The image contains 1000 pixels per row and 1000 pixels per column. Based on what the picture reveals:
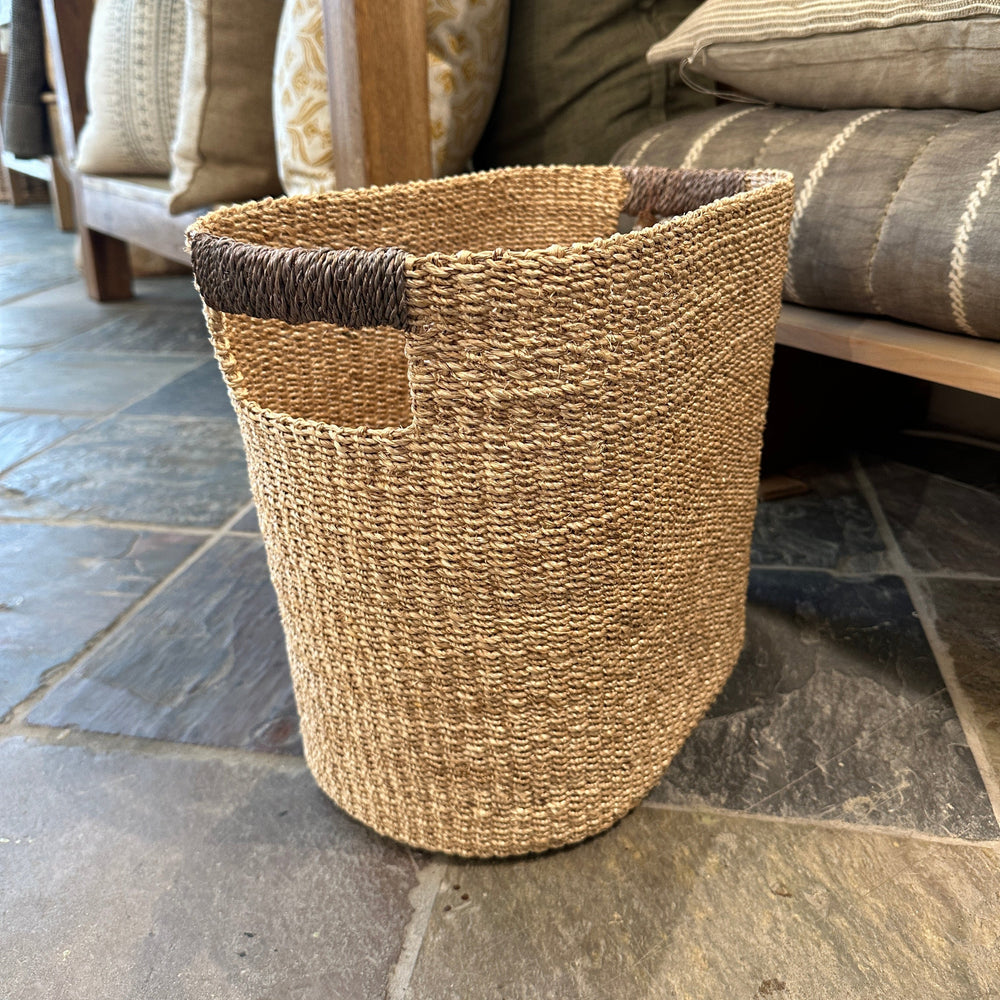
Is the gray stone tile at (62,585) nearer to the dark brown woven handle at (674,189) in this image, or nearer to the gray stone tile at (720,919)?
the gray stone tile at (720,919)

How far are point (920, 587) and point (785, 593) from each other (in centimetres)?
16

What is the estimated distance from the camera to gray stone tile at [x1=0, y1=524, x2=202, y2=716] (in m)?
1.02

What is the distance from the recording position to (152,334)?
7.52ft

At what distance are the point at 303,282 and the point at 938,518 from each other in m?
1.00

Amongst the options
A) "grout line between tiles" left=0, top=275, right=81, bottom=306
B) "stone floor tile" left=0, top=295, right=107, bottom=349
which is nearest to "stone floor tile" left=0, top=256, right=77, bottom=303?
"grout line between tiles" left=0, top=275, right=81, bottom=306

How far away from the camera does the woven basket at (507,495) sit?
56cm

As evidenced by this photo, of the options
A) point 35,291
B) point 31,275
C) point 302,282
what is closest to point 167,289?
point 35,291

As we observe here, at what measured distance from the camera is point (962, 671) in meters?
0.93

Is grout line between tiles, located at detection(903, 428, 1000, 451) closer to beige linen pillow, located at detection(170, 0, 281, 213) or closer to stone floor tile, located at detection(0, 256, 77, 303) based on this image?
beige linen pillow, located at detection(170, 0, 281, 213)

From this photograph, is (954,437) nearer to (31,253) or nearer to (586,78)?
(586,78)

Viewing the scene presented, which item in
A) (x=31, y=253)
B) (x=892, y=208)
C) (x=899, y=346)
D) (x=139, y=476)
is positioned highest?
(x=892, y=208)

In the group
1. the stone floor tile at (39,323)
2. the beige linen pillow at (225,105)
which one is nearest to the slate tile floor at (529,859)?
the beige linen pillow at (225,105)

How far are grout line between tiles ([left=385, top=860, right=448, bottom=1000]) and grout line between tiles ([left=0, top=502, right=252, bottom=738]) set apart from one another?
0.46 meters

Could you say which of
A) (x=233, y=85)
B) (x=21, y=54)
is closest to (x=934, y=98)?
(x=233, y=85)
